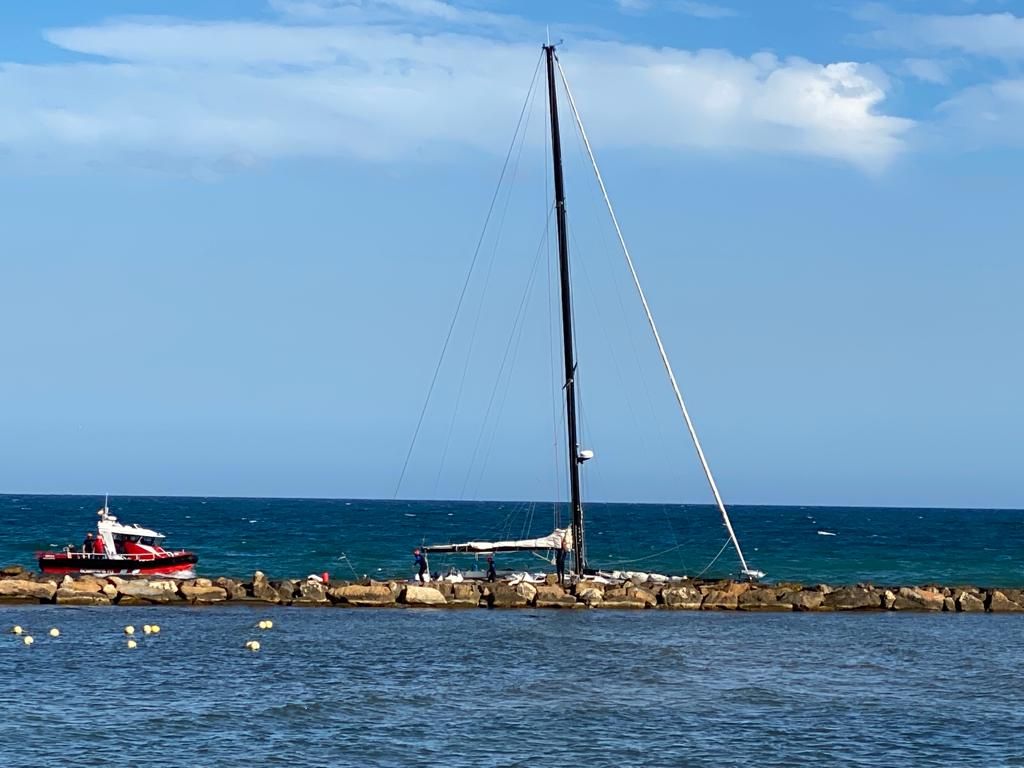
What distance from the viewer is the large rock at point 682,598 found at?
50594 millimetres

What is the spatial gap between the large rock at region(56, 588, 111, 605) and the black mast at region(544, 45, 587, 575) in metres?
16.5

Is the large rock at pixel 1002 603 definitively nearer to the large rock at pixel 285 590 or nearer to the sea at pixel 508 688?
the sea at pixel 508 688

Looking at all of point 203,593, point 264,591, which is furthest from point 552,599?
point 203,593

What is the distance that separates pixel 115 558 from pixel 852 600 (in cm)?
3040

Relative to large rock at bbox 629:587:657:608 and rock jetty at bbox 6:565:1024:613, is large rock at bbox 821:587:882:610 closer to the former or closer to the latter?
rock jetty at bbox 6:565:1024:613

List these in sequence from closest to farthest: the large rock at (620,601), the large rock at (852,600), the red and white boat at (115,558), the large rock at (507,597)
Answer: the large rock at (507,597)
the large rock at (620,601)
the large rock at (852,600)
the red and white boat at (115,558)

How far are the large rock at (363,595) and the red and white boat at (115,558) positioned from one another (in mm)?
11875

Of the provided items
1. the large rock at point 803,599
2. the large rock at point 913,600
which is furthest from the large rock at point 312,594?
the large rock at point 913,600

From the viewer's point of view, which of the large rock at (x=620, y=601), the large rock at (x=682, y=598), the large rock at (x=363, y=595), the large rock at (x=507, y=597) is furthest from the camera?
the large rock at (x=682, y=598)

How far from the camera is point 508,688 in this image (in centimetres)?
3256

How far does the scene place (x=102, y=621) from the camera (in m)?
44.3

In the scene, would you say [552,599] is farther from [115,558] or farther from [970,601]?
[115,558]

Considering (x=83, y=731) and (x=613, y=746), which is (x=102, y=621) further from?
(x=613, y=746)

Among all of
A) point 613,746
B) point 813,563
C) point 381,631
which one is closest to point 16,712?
point 613,746
